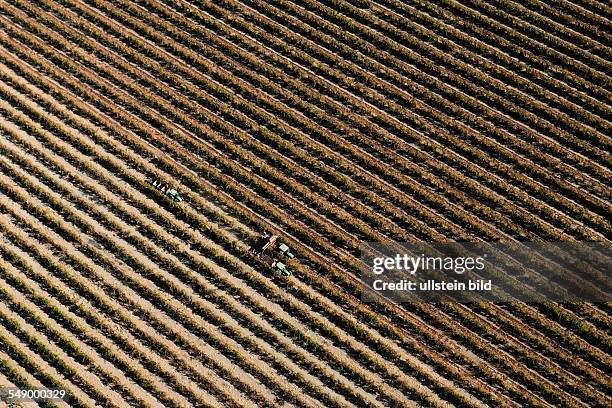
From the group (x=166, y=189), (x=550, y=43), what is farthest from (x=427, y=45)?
(x=166, y=189)

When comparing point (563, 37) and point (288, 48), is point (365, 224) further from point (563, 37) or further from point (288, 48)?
point (563, 37)

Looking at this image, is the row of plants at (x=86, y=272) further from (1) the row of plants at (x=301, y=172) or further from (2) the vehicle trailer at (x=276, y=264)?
(1) the row of plants at (x=301, y=172)

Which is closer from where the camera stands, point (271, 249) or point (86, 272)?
point (86, 272)

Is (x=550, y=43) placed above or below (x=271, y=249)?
above

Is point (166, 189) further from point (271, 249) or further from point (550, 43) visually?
point (550, 43)

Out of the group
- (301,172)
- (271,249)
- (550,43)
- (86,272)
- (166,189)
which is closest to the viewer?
(86,272)

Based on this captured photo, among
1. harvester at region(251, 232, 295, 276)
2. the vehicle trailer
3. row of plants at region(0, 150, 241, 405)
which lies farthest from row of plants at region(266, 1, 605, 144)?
row of plants at region(0, 150, 241, 405)
